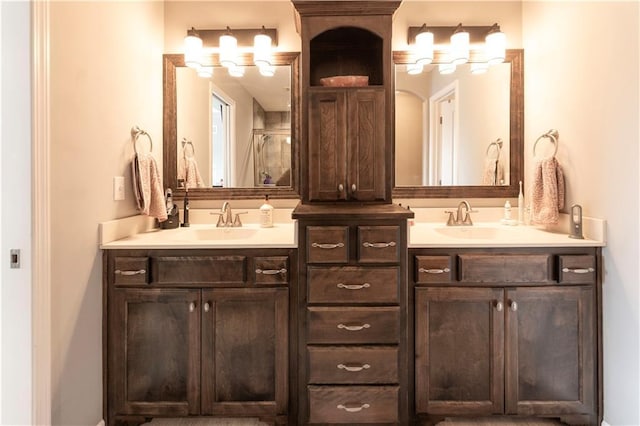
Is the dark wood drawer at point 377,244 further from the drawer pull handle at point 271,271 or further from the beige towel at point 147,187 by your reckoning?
the beige towel at point 147,187

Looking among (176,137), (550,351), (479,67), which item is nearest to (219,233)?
(176,137)

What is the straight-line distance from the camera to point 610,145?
1739mm

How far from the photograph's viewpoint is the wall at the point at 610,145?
1624 mm

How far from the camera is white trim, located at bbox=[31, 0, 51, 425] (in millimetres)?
1398

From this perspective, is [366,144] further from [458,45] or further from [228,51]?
[228,51]

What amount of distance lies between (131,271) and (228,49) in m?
1.48

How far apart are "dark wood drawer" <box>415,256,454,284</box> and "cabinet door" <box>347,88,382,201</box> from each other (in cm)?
39

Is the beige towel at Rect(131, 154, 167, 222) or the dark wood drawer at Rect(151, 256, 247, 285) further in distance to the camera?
the beige towel at Rect(131, 154, 167, 222)

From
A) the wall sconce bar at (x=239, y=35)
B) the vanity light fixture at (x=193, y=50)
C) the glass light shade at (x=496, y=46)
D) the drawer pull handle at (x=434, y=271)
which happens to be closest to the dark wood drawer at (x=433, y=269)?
the drawer pull handle at (x=434, y=271)

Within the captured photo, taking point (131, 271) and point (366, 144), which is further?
point (366, 144)

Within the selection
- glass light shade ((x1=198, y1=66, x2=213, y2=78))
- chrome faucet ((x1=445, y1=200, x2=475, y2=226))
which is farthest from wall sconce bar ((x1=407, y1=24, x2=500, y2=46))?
glass light shade ((x1=198, y1=66, x2=213, y2=78))

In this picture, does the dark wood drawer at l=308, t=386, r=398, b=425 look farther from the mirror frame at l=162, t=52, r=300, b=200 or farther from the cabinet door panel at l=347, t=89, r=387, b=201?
the mirror frame at l=162, t=52, r=300, b=200

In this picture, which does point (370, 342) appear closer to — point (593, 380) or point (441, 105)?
point (593, 380)

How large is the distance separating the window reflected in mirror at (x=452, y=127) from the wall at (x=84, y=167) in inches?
63.8
